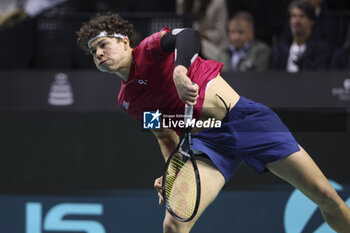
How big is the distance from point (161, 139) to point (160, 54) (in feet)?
1.90

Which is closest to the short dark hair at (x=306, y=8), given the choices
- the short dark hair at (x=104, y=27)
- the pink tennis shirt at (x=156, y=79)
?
the pink tennis shirt at (x=156, y=79)

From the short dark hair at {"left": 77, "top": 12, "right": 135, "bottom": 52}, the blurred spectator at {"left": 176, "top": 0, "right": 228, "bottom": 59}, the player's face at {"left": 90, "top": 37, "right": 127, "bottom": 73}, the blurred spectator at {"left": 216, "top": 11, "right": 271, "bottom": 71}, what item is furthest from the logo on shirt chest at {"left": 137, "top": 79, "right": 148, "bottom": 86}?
the blurred spectator at {"left": 176, "top": 0, "right": 228, "bottom": 59}

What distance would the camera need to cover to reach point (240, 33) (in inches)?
215

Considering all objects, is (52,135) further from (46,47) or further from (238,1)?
(238,1)

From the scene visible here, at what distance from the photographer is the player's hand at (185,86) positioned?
2986mm

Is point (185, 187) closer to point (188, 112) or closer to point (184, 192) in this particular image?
point (184, 192)

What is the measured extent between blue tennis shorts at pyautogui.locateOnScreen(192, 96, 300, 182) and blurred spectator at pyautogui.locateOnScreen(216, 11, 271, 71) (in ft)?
6.13

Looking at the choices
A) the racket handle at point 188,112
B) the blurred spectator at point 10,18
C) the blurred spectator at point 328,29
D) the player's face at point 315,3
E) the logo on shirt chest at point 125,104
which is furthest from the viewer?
the blurred spectator at point 10,18

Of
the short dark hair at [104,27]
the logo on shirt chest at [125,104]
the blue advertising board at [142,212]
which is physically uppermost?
the short dark hair at [104,27]

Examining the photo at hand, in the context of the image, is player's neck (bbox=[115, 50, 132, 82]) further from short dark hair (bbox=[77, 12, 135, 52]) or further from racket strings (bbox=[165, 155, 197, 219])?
racket strings (bbox=[165, 155, 197, 219])

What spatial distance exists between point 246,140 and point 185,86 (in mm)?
601

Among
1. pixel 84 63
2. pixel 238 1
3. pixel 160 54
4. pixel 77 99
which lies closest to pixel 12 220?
pixel 77 99

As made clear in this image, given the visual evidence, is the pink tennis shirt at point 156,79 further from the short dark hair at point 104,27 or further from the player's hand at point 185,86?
the player's hand at point 185,86

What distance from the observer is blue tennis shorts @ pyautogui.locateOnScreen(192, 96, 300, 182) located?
11.2ft
